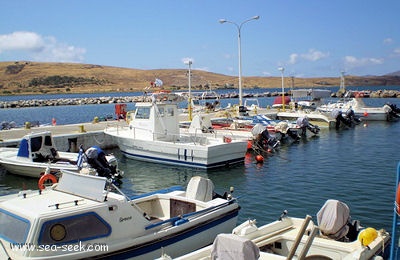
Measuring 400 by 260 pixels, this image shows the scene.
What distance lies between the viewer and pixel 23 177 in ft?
62.9

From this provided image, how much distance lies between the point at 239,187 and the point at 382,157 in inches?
407

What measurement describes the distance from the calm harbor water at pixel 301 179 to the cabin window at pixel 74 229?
598 cm

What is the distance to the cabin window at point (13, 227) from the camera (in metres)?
7.66

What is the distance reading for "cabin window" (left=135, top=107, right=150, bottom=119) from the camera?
22.6 meters

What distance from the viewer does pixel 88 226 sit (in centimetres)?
809

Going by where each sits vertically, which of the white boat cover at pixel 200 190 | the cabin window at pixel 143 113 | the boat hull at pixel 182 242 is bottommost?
the boat hull at pixel 182 242

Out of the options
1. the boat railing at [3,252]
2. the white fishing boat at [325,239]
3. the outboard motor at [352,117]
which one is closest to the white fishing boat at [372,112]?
the outboard motor at [352,117]

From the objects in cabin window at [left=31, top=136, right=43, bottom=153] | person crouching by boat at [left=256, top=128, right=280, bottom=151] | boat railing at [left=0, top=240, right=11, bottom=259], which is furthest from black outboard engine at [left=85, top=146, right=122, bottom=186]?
person crouching by boat at [left=256, top=128, right=280, bottom=151]

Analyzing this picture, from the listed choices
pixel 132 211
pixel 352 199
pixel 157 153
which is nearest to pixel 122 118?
pixel 157 153

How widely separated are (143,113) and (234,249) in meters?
17.2

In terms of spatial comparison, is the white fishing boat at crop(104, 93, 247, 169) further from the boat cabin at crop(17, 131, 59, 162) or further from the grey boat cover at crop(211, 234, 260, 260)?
the grey boat cover at crop(211, 234, 260, 260)

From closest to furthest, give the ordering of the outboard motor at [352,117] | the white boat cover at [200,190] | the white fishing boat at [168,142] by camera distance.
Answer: the white boat cover at [200,190], the white fishing boat at [168,142], the outboard motor at [352,117]

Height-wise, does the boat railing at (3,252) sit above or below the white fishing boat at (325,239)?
above

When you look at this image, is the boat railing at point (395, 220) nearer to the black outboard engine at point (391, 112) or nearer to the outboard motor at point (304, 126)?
the outboard motor at point (304, 126)
